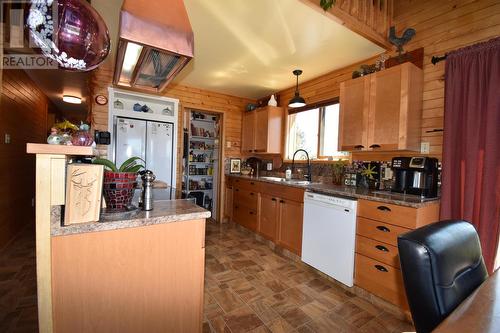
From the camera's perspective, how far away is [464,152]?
6.09ft

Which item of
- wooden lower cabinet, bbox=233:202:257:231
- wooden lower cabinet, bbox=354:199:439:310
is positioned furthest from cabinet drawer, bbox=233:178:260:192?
wooden lower cabinet, bbox=354:199:439:310

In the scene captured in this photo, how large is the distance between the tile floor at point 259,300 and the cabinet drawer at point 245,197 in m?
0.87

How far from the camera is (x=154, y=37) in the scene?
1.28 meters

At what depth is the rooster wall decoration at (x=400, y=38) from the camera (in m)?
2.23

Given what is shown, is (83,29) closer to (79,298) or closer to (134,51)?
(134,51)

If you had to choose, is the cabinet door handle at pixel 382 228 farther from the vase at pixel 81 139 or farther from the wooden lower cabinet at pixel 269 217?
the vase at pixel 81 139

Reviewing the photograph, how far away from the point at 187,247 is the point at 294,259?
1915 millimetres

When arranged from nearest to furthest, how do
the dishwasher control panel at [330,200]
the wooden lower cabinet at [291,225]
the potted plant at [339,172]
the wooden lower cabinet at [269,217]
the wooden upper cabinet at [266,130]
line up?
1. the dishwasher control panel at [330,200]
2. the wooden lower cabinet at [291,225]
3. the potted plant at [339,172]
4. the wooden lower cabinet at [269,217]
5. the wooden upper cabinet at [266,130]

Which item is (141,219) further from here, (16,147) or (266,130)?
(16,147)

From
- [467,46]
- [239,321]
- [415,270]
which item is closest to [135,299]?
[239,321]

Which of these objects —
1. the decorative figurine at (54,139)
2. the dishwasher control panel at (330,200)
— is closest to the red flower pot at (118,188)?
the decorative figurine at (54,139)

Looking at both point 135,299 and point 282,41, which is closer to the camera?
point 135,299

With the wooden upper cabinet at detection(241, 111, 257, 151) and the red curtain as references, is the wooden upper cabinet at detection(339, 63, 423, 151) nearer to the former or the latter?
the red curtain

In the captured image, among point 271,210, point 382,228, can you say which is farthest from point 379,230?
point 271,210
